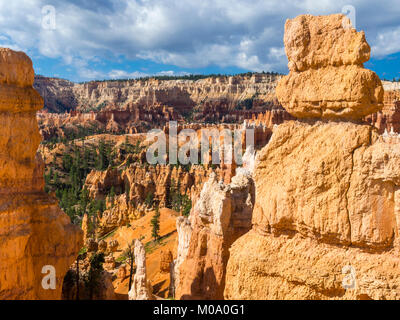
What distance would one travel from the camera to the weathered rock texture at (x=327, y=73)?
4879mm

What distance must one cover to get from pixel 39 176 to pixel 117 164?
174 ft

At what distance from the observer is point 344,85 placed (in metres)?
4.93

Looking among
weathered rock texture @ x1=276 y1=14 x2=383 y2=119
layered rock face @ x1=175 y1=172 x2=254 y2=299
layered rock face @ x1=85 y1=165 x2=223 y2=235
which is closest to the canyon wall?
layered rock face @ x1=85 y1=165 x2=223 y2=235

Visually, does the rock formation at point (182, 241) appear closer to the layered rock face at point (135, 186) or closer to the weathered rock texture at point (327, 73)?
the weathered rock texture at point (327, 73)

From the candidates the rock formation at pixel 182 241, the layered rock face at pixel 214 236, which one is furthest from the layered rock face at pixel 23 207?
the rock formation at pixel 182 241

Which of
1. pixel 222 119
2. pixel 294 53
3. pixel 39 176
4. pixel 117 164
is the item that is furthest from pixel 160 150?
pixel 294 53

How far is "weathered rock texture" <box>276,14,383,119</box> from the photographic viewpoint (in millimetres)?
4879

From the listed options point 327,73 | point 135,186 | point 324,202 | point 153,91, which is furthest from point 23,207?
point 153,91

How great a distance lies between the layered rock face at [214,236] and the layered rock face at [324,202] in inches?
162

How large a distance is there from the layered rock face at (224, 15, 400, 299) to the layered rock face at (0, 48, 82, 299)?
15.9ft

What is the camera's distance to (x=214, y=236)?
1006cm

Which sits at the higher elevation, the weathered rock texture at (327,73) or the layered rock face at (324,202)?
the weathered rock texture at (327,73)

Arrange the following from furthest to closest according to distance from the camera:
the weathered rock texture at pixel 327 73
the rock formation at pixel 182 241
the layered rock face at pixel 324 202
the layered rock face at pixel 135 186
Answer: the layered rock face at pixel 135 186, the rock formation at pixel 182 241, the weathered rock texture at pixel 327 73, the layered rock face at pixel 324 202
